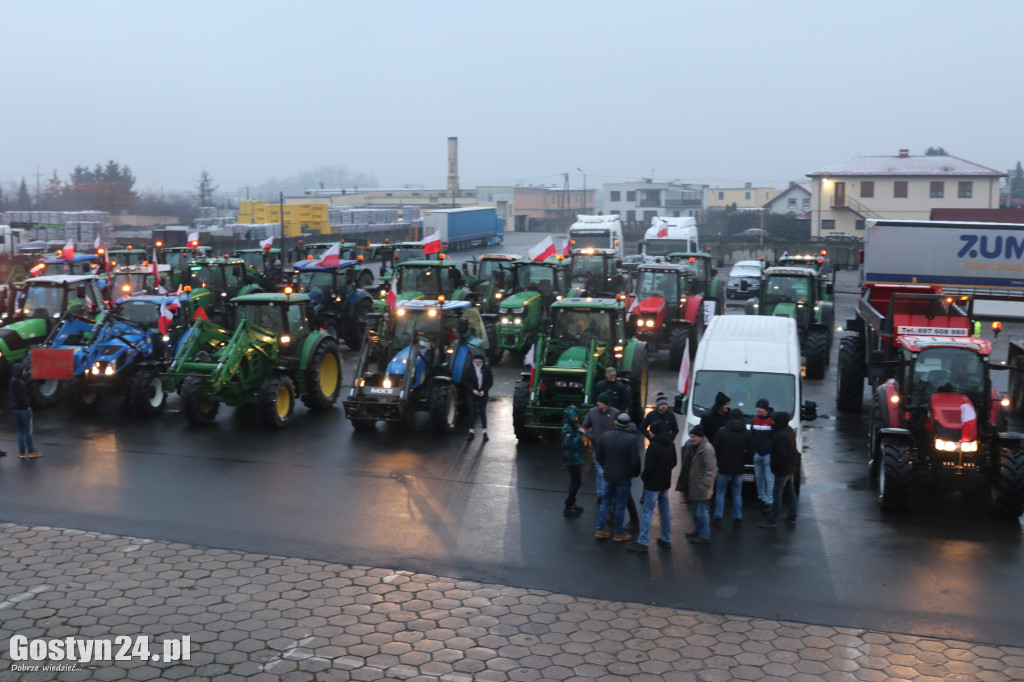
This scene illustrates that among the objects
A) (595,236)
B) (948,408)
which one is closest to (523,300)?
(948,408)

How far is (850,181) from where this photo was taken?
53750 mm

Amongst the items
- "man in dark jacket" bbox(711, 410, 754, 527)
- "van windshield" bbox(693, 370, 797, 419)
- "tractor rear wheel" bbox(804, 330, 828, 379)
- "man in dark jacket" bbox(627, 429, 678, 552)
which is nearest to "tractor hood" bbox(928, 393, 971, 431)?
"van windshield" bbox(693, 370, 797, 419)

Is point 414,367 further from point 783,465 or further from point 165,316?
point 783,465

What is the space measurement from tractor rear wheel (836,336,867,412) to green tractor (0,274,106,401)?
13.5 meters

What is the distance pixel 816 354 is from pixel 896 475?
8570 mm

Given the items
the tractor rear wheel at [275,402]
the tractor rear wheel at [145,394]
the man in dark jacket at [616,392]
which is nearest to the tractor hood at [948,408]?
the man in dark jacket at [616,392]

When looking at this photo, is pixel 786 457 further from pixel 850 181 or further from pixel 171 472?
pixel 850 181

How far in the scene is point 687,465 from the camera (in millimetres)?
10312

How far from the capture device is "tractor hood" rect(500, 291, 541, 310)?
20.5m

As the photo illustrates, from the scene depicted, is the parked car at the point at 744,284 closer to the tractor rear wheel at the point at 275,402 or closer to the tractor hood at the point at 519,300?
the tractor hood at the point at 519,300

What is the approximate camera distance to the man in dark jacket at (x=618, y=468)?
955cm

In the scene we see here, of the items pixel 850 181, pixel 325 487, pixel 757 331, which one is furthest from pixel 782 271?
pixel 850 181

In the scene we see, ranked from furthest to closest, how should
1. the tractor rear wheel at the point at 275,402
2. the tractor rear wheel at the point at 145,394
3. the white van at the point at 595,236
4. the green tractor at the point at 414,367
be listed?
the white van at the point at 595,236, the tractor rear wheel at the point at 145,394, the tractor rear wheel at the point at 275,402, the green tractor at the point at 414,367

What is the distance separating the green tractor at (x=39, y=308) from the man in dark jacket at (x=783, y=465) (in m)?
12.9
